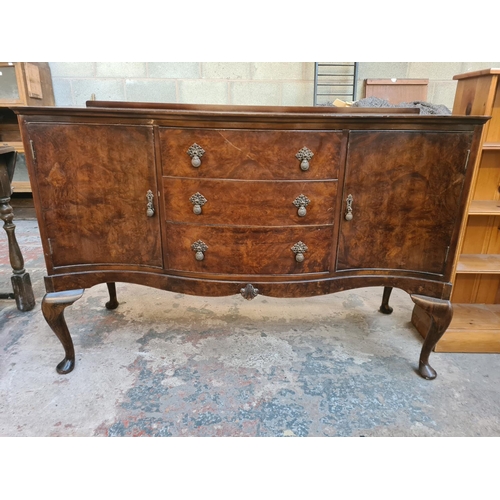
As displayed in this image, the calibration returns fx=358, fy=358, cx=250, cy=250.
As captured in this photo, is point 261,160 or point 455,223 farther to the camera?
point 455,223

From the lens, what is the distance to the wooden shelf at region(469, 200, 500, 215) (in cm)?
162

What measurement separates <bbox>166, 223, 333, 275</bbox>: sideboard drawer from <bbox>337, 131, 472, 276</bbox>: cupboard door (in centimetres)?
11

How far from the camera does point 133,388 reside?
146cm

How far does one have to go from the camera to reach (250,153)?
1216 mm

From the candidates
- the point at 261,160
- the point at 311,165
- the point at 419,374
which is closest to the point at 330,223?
the point at 311,165

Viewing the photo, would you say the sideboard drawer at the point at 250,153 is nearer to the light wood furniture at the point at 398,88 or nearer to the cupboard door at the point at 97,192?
the cupboard door at the point at 97,192

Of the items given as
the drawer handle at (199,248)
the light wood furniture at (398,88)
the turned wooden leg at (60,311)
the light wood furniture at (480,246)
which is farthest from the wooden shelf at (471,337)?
the light wood furniture at (398,88)

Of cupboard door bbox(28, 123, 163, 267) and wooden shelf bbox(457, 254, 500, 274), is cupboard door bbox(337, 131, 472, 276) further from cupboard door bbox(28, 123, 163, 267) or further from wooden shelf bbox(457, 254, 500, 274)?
cupboard door bbox(28, 123, 163, 267)

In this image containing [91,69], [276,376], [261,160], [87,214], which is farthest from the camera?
[91,69]

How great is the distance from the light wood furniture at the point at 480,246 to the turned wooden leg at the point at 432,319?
23 cm

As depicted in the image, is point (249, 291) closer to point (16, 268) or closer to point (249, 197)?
point (249, 197)

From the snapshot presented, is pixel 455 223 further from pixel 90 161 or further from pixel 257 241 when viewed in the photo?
pixel 90 161

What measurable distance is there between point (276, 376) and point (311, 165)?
895 millimetres

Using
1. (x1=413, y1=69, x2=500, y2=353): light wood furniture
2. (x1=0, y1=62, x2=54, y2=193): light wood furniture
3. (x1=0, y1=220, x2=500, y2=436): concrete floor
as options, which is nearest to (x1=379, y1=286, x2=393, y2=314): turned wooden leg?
(x1=0, y1=220, x2=500, y2=436): concrete floor
